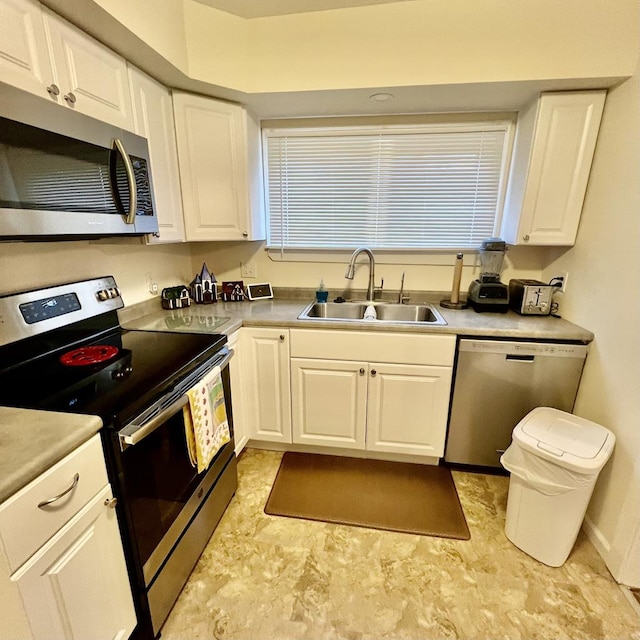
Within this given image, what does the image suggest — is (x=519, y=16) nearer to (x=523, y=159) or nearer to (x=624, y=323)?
(x=523, y=159)

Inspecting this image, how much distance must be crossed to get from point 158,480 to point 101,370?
44 centimetres

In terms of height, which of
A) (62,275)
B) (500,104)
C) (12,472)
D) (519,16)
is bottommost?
(12,472)

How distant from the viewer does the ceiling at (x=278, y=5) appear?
1652 mm

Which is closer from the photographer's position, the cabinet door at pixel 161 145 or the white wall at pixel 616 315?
the white wall at pixel 616 315

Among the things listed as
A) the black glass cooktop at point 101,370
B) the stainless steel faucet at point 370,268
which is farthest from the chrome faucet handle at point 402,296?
the black glass cooktop at point 101,370

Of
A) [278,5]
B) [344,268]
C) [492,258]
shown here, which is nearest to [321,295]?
[344,268]

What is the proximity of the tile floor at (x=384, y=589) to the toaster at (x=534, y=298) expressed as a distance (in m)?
1.16

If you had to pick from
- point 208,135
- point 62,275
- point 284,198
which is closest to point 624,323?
point 284,198

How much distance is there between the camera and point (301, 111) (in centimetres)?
217

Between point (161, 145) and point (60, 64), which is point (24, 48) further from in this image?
point (161, 145)

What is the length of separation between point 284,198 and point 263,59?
0.82m

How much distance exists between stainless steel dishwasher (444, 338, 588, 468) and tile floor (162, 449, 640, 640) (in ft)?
1.39

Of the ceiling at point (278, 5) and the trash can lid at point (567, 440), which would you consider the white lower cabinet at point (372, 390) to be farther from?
the ceiling at point (278, 5)

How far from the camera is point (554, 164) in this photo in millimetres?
1853
